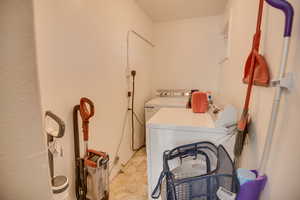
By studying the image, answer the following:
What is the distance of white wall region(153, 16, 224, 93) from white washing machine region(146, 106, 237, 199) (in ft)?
6.52

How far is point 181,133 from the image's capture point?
51.0 inches

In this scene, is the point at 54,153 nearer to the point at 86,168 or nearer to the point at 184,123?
the point at 86,168

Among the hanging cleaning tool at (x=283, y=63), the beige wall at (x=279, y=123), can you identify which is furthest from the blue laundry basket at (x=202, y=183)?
the hanging cleaning tool at (x=283, y=63)

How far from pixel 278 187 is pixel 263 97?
46 centimetres

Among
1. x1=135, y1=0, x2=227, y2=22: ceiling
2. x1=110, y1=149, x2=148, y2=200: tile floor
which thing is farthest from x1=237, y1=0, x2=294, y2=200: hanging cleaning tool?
x1=135, y1=0, x2=227, y2=22: ceiling

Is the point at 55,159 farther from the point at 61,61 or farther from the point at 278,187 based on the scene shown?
the point at 278,187

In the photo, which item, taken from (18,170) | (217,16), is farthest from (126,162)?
(217,16)

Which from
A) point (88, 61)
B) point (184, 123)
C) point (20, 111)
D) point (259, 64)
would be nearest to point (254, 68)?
point (259, 64)

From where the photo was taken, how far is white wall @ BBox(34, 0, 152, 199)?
109 cm

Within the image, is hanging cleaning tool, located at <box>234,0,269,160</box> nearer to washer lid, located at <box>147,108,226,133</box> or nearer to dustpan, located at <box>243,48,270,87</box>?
dustpan, located at <box>243,48,270,87</box>

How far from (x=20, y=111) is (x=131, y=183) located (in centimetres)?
177

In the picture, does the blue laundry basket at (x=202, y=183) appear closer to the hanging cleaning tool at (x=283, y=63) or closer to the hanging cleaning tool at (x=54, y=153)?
the hanging cleaning tool at (x=283, y=63)

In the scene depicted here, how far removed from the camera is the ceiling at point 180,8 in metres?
2.50

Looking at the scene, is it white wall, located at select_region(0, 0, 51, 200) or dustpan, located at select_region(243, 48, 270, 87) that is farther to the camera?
dustpan, located at select_region(243, 48, 270, 87)
